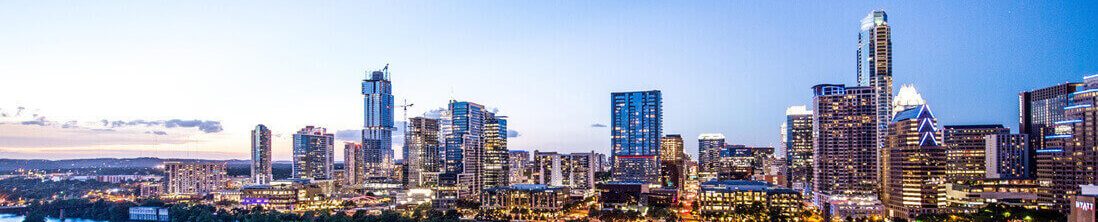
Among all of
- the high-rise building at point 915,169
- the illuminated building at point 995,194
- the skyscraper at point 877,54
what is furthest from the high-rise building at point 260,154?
the illuminated building at point 995,194

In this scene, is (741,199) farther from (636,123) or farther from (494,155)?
(636,123)

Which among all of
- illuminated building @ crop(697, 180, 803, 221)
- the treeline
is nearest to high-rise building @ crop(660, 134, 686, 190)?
illuminated building @ crop(697, 180, 803, 221)

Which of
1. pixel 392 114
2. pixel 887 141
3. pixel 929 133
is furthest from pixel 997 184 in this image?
pixel 392 114

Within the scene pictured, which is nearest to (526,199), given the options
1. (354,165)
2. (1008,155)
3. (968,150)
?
(968,150)

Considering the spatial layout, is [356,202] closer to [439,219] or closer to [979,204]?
[439,219]

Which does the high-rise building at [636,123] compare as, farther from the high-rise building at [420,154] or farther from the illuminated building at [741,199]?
the illuminated building at [741,199]

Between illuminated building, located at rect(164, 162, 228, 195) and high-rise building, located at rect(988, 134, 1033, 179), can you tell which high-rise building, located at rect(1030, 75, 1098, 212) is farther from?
illuminated building, located at rect(164, 162, 228, 195)
